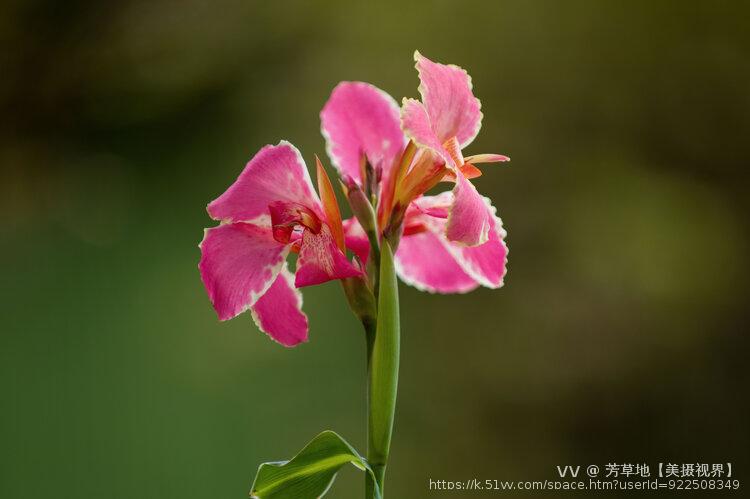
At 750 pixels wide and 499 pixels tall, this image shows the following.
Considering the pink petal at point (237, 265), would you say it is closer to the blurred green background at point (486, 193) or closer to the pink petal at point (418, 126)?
the pink petal at point (418, 126)

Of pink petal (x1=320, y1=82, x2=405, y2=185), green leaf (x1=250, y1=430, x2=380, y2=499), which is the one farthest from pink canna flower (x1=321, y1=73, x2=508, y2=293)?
green leaf (x1=250, y1=430, x2=380, y2=499)

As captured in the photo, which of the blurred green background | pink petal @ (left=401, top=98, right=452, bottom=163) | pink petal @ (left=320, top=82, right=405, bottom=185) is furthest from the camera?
the blurred green background

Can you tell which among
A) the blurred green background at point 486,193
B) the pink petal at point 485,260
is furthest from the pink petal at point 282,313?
the blurred green background at point 486,193

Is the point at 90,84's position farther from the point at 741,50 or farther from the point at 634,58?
the point at 741,50

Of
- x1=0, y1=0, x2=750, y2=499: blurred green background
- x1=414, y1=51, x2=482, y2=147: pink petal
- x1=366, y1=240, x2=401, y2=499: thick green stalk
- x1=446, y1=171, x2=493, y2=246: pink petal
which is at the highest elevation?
x1=0, y1=0, x2=750, y2=499: blurred green background

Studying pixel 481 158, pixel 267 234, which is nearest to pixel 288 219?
pixel 267 234

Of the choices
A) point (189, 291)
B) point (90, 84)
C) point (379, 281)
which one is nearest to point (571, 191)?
point (189, 291)

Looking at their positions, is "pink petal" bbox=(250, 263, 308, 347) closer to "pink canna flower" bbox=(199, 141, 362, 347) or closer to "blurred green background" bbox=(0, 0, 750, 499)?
"pink canna flower" bbox=(199, 141, 362, 347)

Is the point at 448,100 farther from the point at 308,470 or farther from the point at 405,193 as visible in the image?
the point at 308,470
